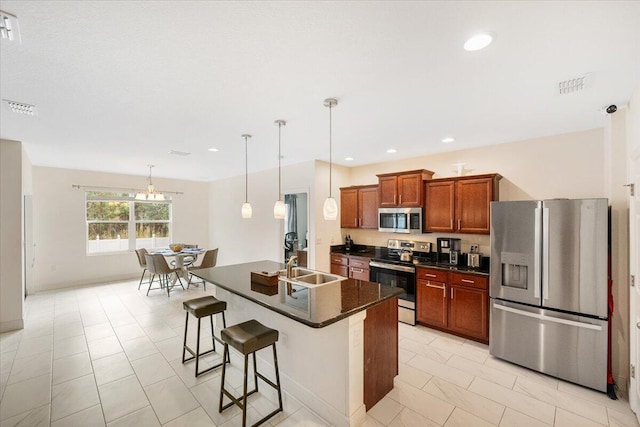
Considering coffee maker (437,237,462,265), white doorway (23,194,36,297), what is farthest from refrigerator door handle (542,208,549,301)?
white doorway (23,194,36,297)

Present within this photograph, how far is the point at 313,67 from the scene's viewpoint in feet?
6.41

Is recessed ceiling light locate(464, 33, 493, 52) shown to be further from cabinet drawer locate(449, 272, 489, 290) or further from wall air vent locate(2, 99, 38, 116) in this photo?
wall air vent locate(2, 99, 38, 116)

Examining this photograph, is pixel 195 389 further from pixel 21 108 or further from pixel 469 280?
pixel 469 280

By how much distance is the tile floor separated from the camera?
2213 mm

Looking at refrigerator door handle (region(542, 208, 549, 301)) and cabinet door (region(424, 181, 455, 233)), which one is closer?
refrigerator door handle (region(542, 208, 549, 301))

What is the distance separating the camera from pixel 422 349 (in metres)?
3.37

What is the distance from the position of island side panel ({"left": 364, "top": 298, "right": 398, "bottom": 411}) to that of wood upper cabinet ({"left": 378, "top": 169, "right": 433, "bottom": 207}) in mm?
2156

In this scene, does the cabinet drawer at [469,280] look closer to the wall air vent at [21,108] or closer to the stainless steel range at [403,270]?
the stainless steel range at [403,270]

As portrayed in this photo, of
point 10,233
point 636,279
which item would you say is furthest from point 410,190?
point 10,233

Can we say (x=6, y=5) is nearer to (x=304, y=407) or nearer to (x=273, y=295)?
(x=273, y=295)

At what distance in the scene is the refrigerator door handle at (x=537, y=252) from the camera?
2.90 metres

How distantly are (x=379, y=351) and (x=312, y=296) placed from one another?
0.82 metres

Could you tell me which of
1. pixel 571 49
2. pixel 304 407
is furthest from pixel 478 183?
pixel 304 407

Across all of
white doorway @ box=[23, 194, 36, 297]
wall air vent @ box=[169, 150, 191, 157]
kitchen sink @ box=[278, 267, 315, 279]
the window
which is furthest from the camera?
the window
